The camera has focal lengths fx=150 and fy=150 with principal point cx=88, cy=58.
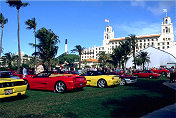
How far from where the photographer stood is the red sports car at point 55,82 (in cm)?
845

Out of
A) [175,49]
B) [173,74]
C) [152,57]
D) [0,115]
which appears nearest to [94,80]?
[0,115]

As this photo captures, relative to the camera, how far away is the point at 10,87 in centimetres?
636

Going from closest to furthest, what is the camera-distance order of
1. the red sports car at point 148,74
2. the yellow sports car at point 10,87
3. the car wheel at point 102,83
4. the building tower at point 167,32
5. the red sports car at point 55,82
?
the yellow sports car at point 10,87 → the red sports car at point 55,82 → the car wheel at point 102,83 → the red sports car at point 148,74 → the building tower at point 167,32

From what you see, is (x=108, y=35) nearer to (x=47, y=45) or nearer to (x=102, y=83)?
(x=47, y=45)

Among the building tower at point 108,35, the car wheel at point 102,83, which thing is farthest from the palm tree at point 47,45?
the building tower at point 108,35

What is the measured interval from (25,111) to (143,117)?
3703 mm

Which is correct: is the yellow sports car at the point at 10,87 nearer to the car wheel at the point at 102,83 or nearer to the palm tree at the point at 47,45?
the car wheel at the point at 102,83

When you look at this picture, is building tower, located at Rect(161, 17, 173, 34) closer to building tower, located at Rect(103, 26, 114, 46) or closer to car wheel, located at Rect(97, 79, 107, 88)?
building tower, located at Rect(103, 26, 114, 46)

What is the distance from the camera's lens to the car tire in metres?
8.55

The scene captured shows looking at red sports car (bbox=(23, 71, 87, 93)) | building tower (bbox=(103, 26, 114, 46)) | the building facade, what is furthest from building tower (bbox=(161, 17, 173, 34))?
red sports car (bbox=(23, 71, 87, 93))

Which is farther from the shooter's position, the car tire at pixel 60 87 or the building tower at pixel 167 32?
the building tower at pixel 167 32

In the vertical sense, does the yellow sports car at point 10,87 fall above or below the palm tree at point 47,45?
below

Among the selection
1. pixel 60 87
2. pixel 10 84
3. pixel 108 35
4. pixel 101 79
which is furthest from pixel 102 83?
pixel 108 35

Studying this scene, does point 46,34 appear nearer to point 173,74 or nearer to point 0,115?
point 173,74
